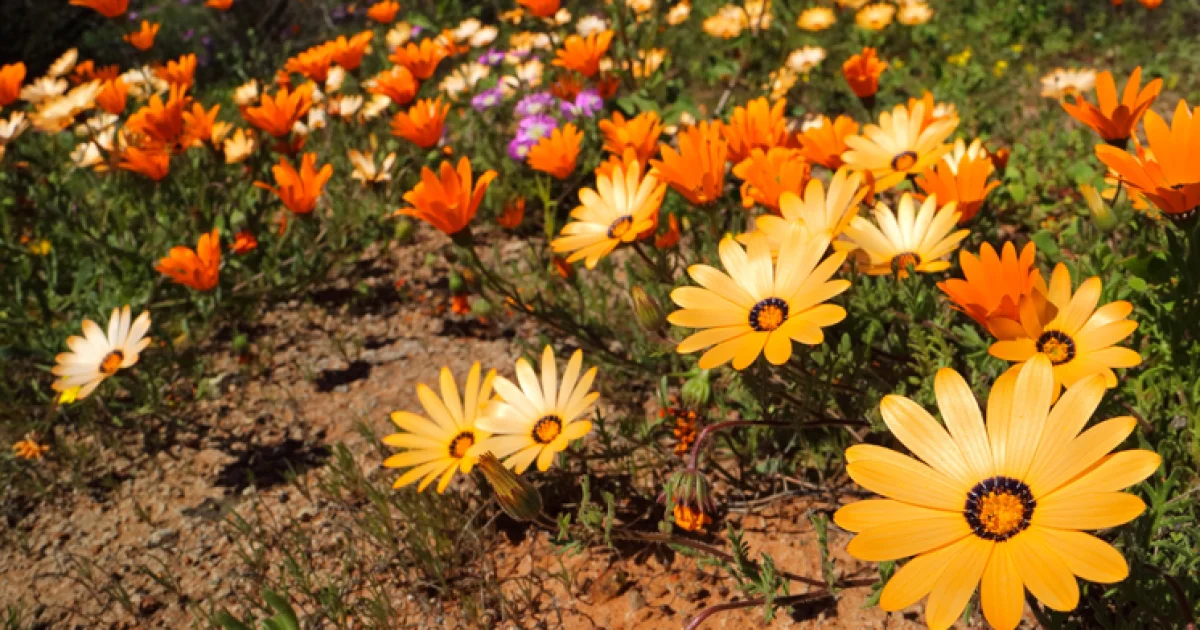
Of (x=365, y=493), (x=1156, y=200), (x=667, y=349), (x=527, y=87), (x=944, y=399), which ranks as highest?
(x=527, y=87)

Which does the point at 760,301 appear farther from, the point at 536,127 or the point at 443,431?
the point at 536,127

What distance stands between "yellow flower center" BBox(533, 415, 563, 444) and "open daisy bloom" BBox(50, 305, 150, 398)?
4.78ft

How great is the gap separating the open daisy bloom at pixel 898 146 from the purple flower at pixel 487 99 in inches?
108

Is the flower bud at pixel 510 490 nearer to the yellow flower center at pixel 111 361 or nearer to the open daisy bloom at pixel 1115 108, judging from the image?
the open daisy bloom at pixel 1115 108

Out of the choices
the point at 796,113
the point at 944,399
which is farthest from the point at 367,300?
the point at 944,399

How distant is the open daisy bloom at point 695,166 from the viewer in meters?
2.03

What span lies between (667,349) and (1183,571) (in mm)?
1273

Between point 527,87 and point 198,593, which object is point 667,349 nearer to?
point 198,593

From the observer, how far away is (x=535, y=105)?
4402 mm

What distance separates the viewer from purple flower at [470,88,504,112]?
14.9 feet

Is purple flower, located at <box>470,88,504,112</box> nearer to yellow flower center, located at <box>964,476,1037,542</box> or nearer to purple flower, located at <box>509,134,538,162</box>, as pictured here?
purple flower, located at <box>509,134,538,162</box>

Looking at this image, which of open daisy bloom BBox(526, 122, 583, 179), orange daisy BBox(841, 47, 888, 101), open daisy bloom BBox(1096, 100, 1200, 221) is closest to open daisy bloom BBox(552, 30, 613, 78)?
open daisy bloom BBox(526, 122, 583, 179)

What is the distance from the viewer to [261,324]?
11.9 feet

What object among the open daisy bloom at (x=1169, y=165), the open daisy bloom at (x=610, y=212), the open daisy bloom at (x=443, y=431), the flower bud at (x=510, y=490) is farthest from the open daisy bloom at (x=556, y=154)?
the open daisy bloom at (x=1169, y=165)
